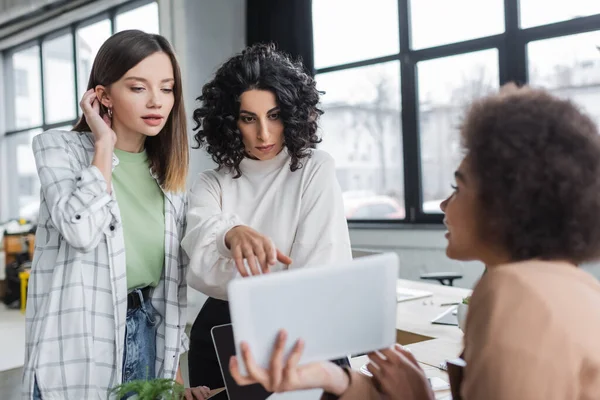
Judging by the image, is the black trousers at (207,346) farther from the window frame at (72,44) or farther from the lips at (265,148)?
the window frame at (72,44)

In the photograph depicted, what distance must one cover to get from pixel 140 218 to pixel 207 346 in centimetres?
38

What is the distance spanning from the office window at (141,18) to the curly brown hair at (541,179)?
5.79m

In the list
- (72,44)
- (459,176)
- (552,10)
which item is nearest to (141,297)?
(459,176)

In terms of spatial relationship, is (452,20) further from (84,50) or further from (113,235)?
(84,50)

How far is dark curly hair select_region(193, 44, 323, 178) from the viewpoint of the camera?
4.59ft

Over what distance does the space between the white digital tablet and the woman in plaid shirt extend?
656mm

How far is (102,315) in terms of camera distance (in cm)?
143

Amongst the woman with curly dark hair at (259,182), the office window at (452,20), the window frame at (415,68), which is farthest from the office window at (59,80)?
the woman with curly dark hair at (259,182)

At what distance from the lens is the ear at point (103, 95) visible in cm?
150

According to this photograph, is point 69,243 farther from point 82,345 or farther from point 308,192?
point 308,192

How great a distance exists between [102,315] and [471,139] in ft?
3.41

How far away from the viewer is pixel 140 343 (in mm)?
1522

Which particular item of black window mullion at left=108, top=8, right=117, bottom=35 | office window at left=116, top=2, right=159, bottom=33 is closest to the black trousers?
office window at left=116, top=2, right=159, bottom=33

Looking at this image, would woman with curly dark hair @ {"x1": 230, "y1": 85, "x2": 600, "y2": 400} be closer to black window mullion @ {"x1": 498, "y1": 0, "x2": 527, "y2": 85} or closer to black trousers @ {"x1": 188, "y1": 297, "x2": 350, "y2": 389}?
black trousers @ {"x1": 188, "y1": 297, "x2": 350, "y2": 389}
